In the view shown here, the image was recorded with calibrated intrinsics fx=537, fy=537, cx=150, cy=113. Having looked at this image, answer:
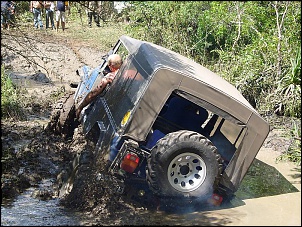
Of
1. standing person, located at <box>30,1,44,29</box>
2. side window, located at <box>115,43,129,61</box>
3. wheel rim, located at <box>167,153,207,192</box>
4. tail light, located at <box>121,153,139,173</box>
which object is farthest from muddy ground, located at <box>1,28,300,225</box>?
side window, located at <box>115,43,129,61</box>

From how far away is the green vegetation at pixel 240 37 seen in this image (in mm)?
10398

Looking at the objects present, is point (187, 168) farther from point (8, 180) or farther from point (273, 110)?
point (273, 110)

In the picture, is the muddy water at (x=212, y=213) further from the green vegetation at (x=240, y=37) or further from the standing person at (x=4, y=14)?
the green vegetation at (x=240, y=37)

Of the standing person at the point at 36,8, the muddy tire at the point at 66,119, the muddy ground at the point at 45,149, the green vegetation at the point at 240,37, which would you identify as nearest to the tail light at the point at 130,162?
the muddy ground at the point at 45,149

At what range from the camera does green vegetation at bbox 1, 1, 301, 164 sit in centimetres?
1040

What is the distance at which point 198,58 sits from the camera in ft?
42.9

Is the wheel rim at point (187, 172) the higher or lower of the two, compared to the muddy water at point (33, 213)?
higher

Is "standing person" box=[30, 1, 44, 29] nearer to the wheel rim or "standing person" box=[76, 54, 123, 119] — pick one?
"standing person" box=[76, 54, 123, 119]

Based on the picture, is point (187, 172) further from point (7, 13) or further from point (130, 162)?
point (7, 13)

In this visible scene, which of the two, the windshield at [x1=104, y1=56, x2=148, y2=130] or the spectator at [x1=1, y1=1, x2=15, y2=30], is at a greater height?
the spectator at [x1=1, y1=1, x2=15, y2=30]

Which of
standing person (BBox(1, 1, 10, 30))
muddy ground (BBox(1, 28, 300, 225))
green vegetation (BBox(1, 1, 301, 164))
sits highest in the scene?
standing person (BBox(1, 1, 10, 30))

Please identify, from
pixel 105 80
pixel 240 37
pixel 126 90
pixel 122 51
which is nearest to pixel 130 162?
pixel 126 90

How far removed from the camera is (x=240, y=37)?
12375 millimetres

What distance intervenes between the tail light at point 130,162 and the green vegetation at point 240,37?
15.8ft
